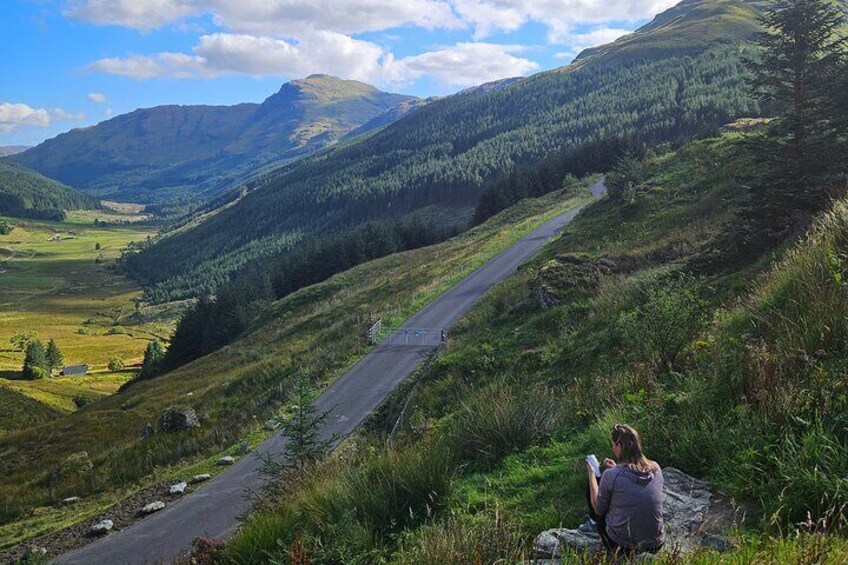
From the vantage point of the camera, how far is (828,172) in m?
14.5

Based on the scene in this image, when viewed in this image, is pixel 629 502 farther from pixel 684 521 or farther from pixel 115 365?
pixel 115 365

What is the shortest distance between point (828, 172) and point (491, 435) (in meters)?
13.0

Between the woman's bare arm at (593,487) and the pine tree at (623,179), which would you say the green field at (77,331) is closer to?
the pine tree at (623,179)

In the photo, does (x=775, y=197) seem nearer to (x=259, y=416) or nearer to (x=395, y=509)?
(x=395, y=509)

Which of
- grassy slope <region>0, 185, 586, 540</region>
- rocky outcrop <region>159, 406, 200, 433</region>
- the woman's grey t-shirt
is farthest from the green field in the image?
the woman's grey t-shirt

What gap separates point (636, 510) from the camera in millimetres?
4703

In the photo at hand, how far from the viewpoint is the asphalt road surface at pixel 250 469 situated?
504 inches

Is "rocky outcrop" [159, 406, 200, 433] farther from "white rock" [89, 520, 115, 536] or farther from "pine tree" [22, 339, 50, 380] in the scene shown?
"pine tree" [22, 339, 50, 380]

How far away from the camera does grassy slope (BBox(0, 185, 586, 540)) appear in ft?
65.7

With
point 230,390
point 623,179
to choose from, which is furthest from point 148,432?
point 623,179

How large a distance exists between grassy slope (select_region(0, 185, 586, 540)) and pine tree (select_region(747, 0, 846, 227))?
18.0 meters

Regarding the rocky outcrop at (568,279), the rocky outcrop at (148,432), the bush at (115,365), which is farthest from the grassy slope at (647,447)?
the bush at (115,365)

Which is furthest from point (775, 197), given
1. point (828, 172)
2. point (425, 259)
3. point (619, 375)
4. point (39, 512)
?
point (425, 259)

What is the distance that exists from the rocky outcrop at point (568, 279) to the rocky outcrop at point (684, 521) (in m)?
12.7
